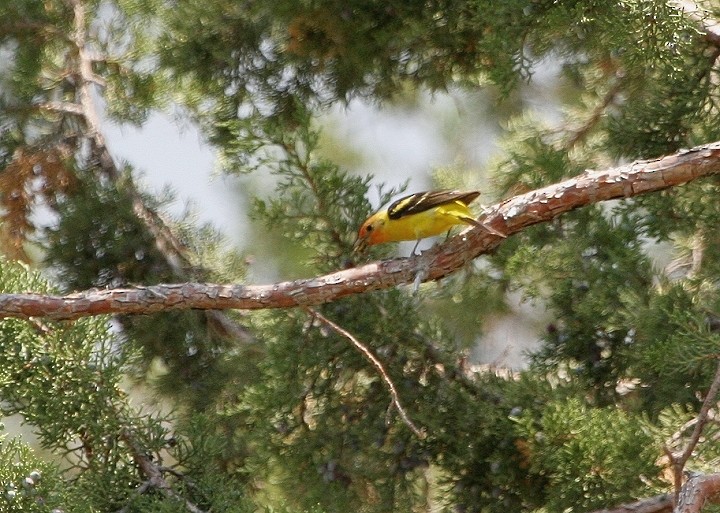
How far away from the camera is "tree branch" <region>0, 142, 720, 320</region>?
7.57 ft

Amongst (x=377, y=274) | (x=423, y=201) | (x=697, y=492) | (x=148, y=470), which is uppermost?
(x=423, y=201)

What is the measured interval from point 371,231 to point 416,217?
0.65 feet

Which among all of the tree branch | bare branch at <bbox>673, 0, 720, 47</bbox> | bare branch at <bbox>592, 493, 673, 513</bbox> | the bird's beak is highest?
bare branch at <bbox>673, 0, 720, 47</bbox>

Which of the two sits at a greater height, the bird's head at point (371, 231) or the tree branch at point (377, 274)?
the bird's head at point (371, 231)

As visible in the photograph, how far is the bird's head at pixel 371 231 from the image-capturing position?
2748mm

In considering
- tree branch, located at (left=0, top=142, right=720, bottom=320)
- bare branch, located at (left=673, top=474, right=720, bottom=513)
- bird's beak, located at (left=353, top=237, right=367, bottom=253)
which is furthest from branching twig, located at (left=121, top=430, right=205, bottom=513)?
bare branch, located at (left=673, top=474, right=720, bottom=513)

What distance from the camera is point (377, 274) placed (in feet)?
7.95

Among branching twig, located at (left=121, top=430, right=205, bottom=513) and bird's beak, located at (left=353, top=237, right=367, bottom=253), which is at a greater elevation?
bird's beak, located at (left=353, top=237, right=367, bottom=253)

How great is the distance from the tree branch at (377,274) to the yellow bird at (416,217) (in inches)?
12.5

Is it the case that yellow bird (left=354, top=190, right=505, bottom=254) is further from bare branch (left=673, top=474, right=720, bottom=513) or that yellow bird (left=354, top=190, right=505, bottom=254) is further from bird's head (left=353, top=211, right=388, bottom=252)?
bare branch (left=673, top=474, right=720, bottom=513)

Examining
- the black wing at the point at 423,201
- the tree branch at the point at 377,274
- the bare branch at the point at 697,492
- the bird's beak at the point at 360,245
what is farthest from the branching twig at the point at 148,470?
the bare branch at the point at 697,492

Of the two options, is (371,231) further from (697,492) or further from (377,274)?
(697,492)

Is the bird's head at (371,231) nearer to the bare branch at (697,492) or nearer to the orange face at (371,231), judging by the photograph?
the orange face at (371,231)

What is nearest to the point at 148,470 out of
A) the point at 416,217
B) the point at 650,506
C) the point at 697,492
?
the point at 416,217
